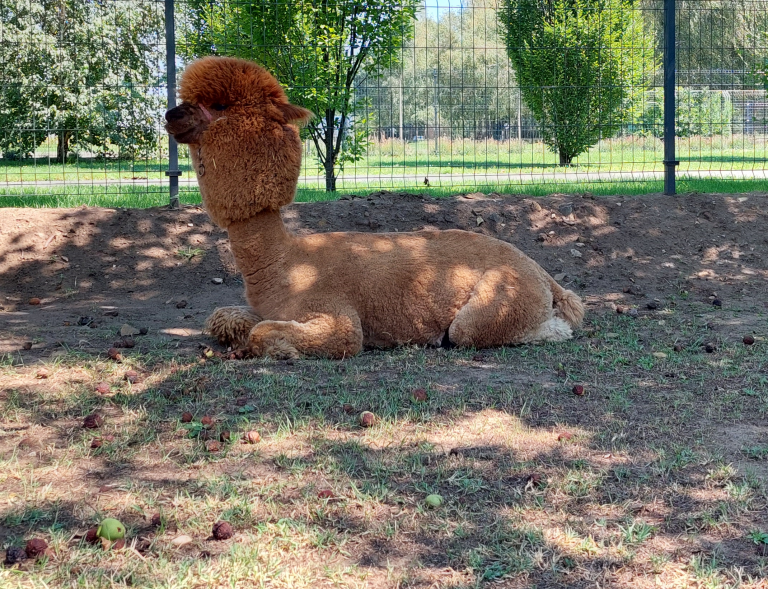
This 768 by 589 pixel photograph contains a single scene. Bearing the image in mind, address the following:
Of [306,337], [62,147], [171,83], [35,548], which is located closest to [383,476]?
[35,548]

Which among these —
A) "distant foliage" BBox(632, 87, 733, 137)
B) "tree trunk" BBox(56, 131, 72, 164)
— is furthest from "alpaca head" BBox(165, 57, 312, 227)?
"distant foliage" BBox(632, 87, 733, 137)

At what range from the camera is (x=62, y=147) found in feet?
38.1

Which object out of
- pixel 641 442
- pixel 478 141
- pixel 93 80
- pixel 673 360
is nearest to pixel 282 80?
pixel 478 141

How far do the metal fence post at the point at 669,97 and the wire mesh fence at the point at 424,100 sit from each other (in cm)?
84

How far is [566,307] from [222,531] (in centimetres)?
370

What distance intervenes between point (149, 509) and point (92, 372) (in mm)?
1970

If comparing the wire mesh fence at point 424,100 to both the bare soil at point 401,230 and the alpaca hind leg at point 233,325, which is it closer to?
the bare soil at point 401,230

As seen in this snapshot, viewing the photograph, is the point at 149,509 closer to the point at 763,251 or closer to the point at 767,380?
the point at 767,380

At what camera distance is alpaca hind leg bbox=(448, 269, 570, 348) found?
5426mm

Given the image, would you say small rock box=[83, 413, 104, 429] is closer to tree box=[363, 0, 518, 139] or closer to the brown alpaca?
the brown alpaca

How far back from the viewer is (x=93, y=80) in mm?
13812

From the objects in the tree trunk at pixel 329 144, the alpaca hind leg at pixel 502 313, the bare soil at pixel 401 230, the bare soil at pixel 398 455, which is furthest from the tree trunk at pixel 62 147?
the alpaca hind leg at pixel 502 313

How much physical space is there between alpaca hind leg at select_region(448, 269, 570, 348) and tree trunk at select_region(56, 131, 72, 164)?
8166 millimetres

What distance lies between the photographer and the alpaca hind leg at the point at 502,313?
214 inches
